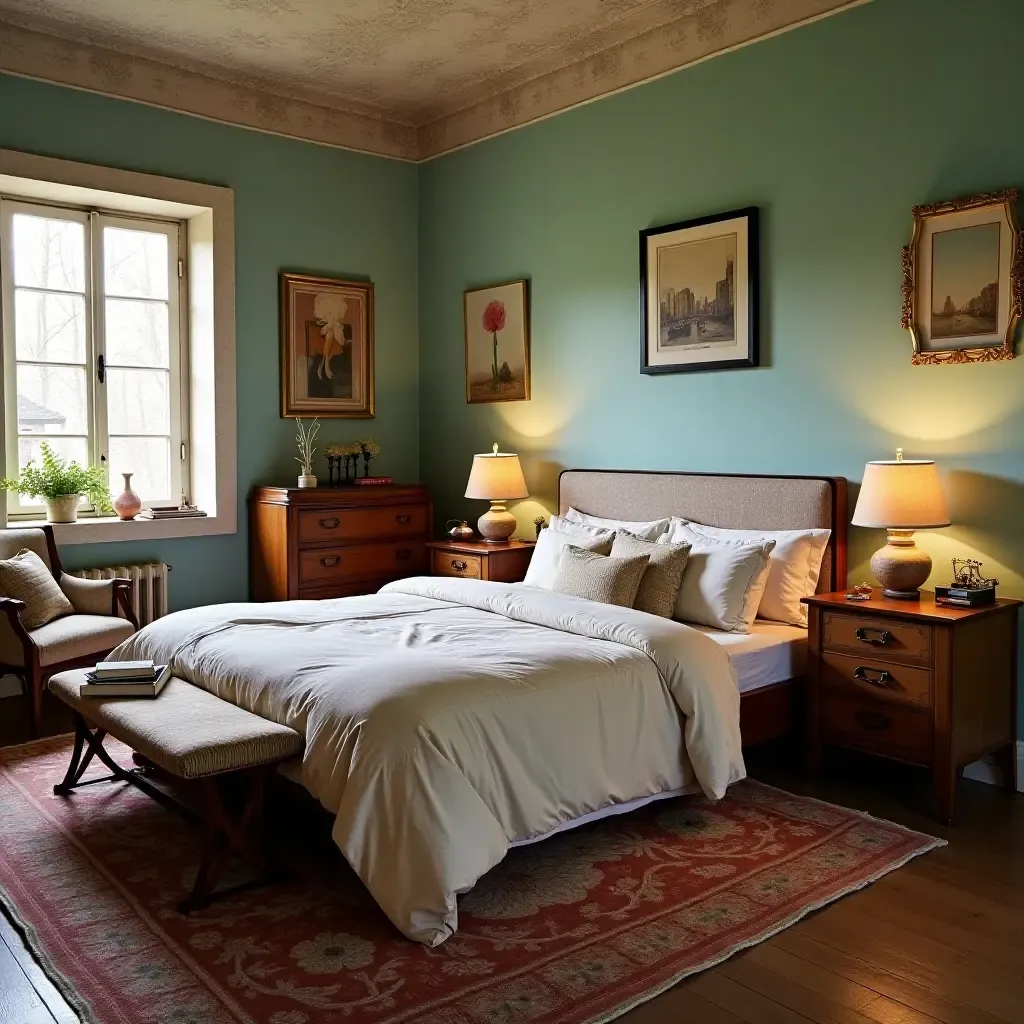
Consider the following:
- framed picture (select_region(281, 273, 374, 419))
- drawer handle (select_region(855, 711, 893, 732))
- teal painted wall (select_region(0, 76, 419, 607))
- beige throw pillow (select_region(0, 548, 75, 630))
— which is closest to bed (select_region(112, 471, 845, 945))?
drawer handle (select_region(855, 711, 893, 732))

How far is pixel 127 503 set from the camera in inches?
215

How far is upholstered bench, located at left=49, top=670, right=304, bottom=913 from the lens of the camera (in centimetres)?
283

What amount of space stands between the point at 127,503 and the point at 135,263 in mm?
1353

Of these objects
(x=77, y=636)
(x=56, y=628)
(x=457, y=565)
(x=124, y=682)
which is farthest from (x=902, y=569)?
Answer: (x=56, y=628)

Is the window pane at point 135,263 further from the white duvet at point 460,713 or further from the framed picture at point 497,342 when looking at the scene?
the white duvet at point 460,713

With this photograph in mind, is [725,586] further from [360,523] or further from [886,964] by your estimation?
[360,523]

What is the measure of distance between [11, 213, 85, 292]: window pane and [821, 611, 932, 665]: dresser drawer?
4.22 meters

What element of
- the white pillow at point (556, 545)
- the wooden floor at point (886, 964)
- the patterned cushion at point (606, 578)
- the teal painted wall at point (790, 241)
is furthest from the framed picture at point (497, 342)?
the wooden floor at point (886, 964)

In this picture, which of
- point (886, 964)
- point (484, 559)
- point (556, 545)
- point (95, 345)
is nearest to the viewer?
point (886, 964)

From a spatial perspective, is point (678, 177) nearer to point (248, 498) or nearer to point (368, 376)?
point (368, 376)

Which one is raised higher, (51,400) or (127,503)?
(51,400)

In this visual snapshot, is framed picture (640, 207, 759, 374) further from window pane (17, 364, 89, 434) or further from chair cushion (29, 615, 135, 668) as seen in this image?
window pane (17, 364, 89, 434)

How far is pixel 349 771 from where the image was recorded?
279 cm

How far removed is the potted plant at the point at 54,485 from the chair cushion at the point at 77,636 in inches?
25.5
